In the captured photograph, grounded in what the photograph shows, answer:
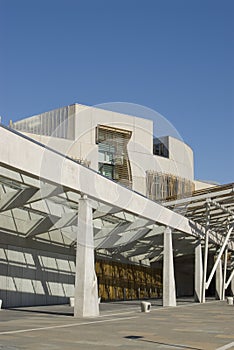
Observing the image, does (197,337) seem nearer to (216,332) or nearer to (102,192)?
(216,332)

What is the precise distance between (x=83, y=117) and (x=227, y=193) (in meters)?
18.7

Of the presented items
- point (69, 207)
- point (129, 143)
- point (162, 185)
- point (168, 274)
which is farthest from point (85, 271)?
point (162, 185)

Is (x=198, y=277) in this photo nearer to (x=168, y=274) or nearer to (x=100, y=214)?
(x=168, y=274)

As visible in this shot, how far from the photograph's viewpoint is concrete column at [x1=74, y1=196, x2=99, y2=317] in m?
22.2

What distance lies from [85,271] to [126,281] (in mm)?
22424

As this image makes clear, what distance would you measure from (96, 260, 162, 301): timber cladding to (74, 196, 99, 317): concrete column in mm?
16591

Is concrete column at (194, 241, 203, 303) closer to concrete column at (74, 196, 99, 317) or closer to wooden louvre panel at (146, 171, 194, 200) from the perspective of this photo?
wooden louvre panel at (146, 171, 194, 200)

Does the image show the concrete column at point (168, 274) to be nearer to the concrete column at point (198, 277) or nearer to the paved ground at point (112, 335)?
the concrete column at point (198, 277)

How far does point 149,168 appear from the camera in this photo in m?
54.3

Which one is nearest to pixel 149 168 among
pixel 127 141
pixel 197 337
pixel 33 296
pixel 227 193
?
pixel 127 141

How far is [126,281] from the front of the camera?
4425cm

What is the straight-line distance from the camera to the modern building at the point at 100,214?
22578mm

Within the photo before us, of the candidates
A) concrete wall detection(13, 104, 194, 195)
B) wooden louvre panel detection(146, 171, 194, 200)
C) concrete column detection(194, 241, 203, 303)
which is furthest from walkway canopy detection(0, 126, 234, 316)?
concrete wall detection(13, 104, 194, 195)

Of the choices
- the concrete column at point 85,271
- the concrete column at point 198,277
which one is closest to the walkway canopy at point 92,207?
the concrete column at point 85,271
